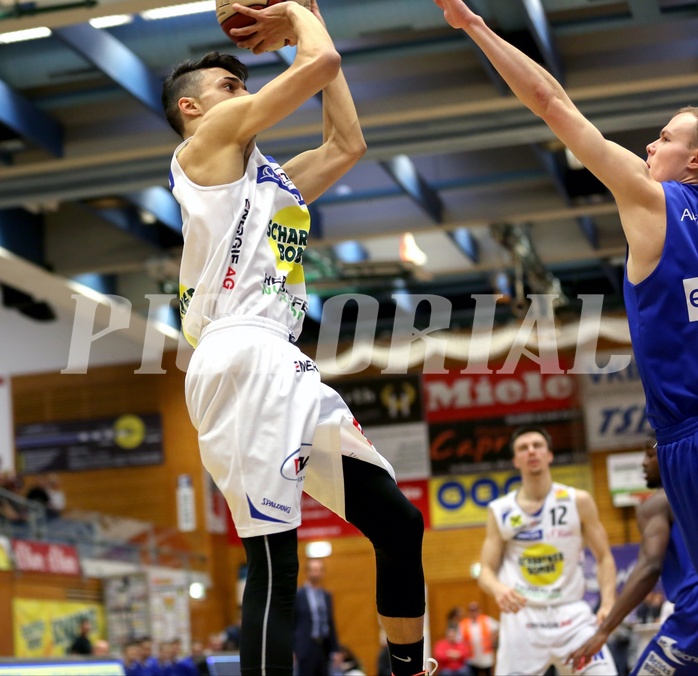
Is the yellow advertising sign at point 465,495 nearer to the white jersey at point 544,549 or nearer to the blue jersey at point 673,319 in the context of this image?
the white jersey at point 544,549

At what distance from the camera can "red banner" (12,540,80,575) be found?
1848cm

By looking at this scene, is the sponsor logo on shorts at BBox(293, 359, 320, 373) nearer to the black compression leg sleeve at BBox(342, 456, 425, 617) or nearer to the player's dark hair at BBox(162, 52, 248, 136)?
the black compression leg sleeve at BBox(342, 456, 425, 617)

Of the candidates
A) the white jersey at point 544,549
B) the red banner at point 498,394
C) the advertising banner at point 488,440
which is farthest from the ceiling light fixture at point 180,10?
the advertising banner at point 488,440

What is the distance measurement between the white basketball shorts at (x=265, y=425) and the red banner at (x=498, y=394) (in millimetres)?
20734

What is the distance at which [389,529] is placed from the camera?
3844 mm

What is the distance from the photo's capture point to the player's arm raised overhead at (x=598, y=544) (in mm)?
7570

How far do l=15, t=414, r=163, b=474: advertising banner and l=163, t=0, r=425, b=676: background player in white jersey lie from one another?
Result: 2267cm

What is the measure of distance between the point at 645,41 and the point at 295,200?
9.42 metres

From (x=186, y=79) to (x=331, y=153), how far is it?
66cm

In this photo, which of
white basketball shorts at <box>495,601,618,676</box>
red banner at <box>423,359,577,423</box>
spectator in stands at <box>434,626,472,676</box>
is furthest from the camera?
red banner at <box>423,359,577,423</box>

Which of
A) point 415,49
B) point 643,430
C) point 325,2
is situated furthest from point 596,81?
point 643,430

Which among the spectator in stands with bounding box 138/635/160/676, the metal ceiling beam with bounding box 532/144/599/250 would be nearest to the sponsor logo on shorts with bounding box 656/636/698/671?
the metal ceiling beam with bounding box 532/144/599/250

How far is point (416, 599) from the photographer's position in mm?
3896

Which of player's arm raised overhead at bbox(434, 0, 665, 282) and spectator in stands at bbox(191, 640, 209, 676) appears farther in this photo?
spectator in stands at bbox(191, 640, 209, 676)
